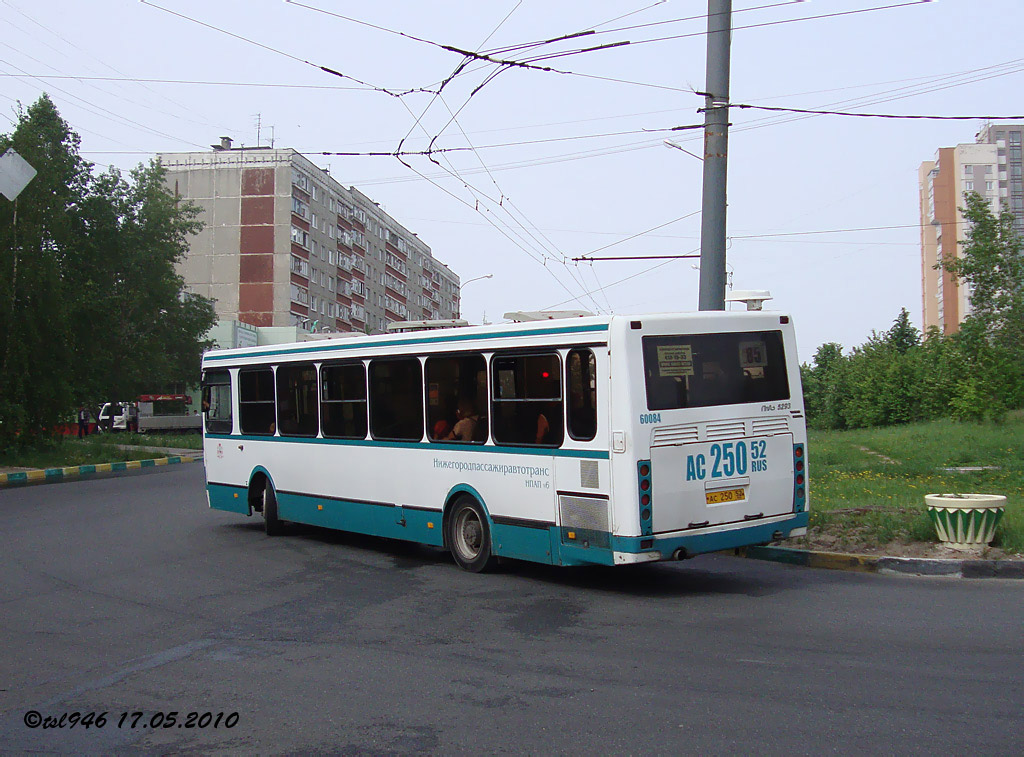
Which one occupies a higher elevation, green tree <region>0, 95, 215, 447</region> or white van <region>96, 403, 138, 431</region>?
green tree <region>0, 95, 215, 447</region>

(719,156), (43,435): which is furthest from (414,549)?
(43,435)

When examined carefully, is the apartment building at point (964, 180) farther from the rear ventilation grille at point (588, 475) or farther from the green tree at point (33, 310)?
the rear ventilation grille at point (588, 475)

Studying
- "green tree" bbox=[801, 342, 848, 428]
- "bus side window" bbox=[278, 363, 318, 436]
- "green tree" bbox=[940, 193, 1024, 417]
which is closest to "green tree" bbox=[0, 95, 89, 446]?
"bus side window" bbox=[278, 363, 318, 436]

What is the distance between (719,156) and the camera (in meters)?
12.7

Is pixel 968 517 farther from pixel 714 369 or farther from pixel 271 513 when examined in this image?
pixel 271 513

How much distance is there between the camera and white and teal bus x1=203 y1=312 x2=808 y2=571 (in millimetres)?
8703

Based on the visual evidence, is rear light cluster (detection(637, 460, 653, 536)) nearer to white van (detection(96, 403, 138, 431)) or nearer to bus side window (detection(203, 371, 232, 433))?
bus side window (detection(203, 371, 232, 433))

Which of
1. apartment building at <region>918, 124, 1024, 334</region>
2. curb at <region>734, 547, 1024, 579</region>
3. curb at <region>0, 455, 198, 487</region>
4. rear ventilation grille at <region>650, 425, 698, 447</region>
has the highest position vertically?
apartment building at <region>918, 124, 1024, 334</region>

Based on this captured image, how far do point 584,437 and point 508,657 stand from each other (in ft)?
9.30

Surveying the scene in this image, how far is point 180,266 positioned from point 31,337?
164 ft

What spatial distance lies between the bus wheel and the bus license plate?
241cm

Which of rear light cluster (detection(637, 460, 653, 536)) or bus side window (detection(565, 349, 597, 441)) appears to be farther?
bus side window (detection(565, 349, 597, 441))

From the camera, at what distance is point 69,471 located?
28.7m

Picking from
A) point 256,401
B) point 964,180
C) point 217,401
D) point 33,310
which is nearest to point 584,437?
point 256,401
